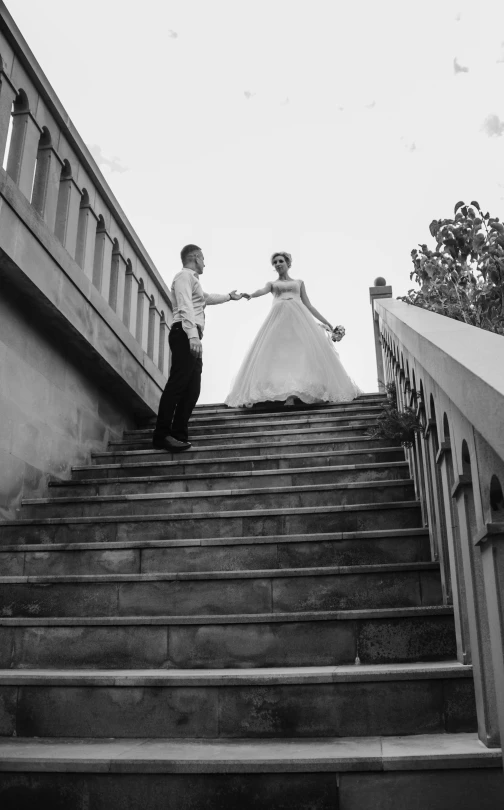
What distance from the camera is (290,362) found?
23.8 ft

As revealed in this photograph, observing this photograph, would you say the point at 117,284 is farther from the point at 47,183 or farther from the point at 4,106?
the point at 4,106

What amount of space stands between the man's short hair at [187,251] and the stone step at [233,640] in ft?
12.7

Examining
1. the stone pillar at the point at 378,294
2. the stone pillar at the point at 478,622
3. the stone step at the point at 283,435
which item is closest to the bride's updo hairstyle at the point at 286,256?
the stone pillar at the point at 378,294

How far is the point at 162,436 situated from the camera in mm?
5363

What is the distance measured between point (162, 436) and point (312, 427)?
3.94 ft


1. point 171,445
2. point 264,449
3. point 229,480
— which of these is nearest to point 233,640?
point 229,480

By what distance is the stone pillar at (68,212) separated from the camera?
535cm

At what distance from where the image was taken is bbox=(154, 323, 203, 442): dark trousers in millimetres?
5387

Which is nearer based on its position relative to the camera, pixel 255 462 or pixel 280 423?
pixel 255 462

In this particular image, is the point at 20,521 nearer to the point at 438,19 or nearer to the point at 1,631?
the point at 1,631

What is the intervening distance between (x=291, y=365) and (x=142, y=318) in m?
1.63

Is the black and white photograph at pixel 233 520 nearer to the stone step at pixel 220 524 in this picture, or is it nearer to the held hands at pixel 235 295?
the stone step at pixel 220 524

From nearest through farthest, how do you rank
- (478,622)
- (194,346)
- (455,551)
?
(478,622) → (455,551) → (194,346)

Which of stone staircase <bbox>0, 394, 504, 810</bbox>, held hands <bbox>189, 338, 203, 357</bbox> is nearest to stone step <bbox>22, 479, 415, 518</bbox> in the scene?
stone staircase <bbox>0, 394, 504, 810</bbox>
